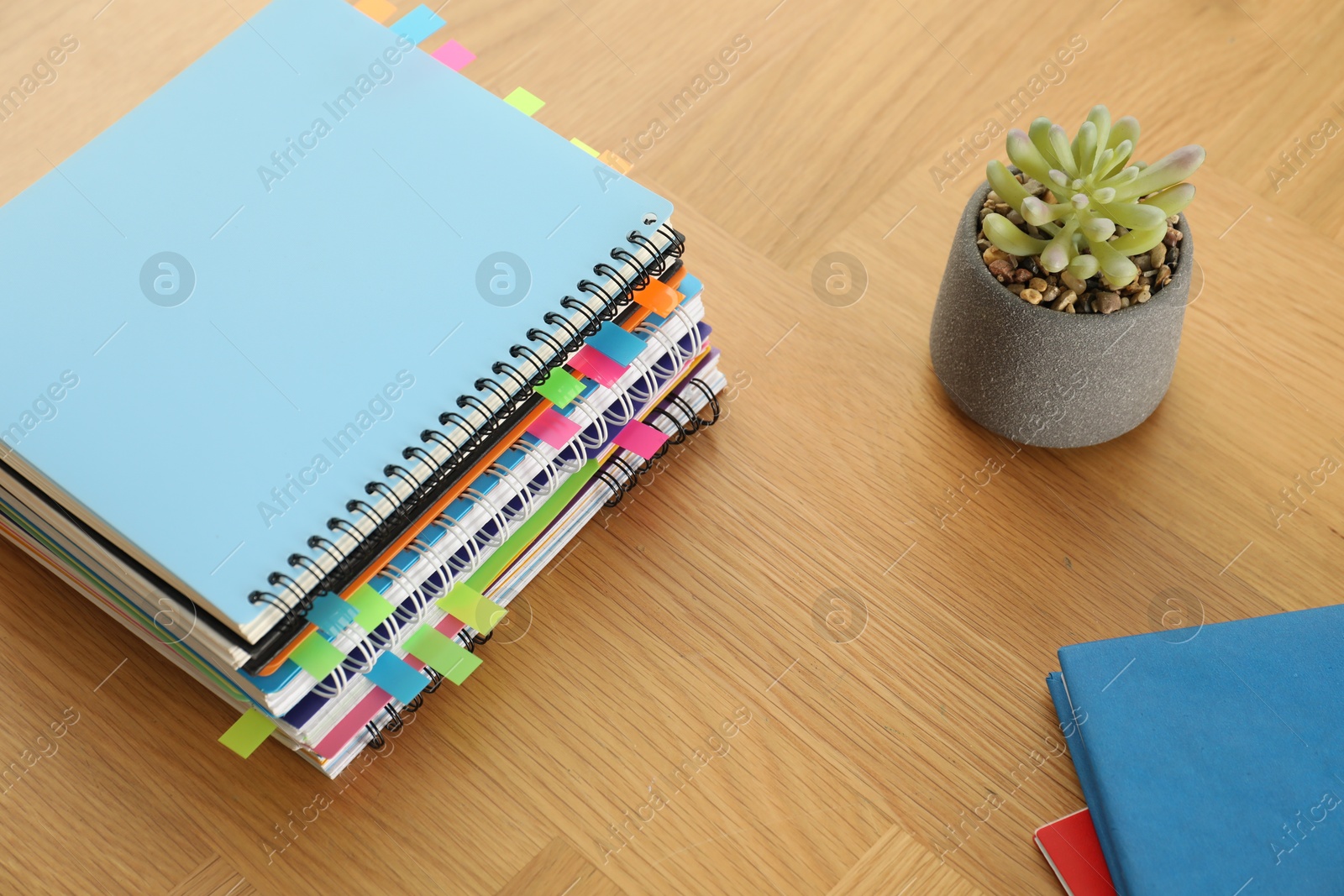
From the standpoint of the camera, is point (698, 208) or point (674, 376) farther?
point (698, 208)

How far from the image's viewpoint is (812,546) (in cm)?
102

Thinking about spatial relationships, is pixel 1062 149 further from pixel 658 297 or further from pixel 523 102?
pixel 523 102

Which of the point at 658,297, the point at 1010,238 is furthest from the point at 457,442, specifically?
the point at 1010,238

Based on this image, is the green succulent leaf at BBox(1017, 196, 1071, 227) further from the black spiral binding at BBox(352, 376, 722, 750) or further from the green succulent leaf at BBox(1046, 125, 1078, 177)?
the black spiral binding at BBox(352, 376, 722, 750)

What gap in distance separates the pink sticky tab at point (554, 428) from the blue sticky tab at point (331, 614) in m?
0.19

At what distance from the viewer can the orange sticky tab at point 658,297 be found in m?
0.92

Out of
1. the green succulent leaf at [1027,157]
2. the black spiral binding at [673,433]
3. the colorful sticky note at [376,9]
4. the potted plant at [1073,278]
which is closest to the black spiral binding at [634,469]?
the black spiral binding at [673,433]

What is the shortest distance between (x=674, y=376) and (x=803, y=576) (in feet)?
0.64

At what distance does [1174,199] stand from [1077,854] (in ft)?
1.57

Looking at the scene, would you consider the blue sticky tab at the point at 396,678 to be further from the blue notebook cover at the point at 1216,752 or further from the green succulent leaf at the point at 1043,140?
the green succulent leaf at the point at 1043,140

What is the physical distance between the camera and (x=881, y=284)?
114 centimetres

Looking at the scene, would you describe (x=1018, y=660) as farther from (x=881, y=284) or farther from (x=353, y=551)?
(x=353, y=551)

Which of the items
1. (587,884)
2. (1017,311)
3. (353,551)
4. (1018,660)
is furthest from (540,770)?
(1017,311)

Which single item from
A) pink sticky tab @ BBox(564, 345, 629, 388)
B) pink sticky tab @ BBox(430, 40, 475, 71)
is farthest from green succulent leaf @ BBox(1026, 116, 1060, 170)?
pink sticky tab @ BBox(430, 40, 475, 71)
